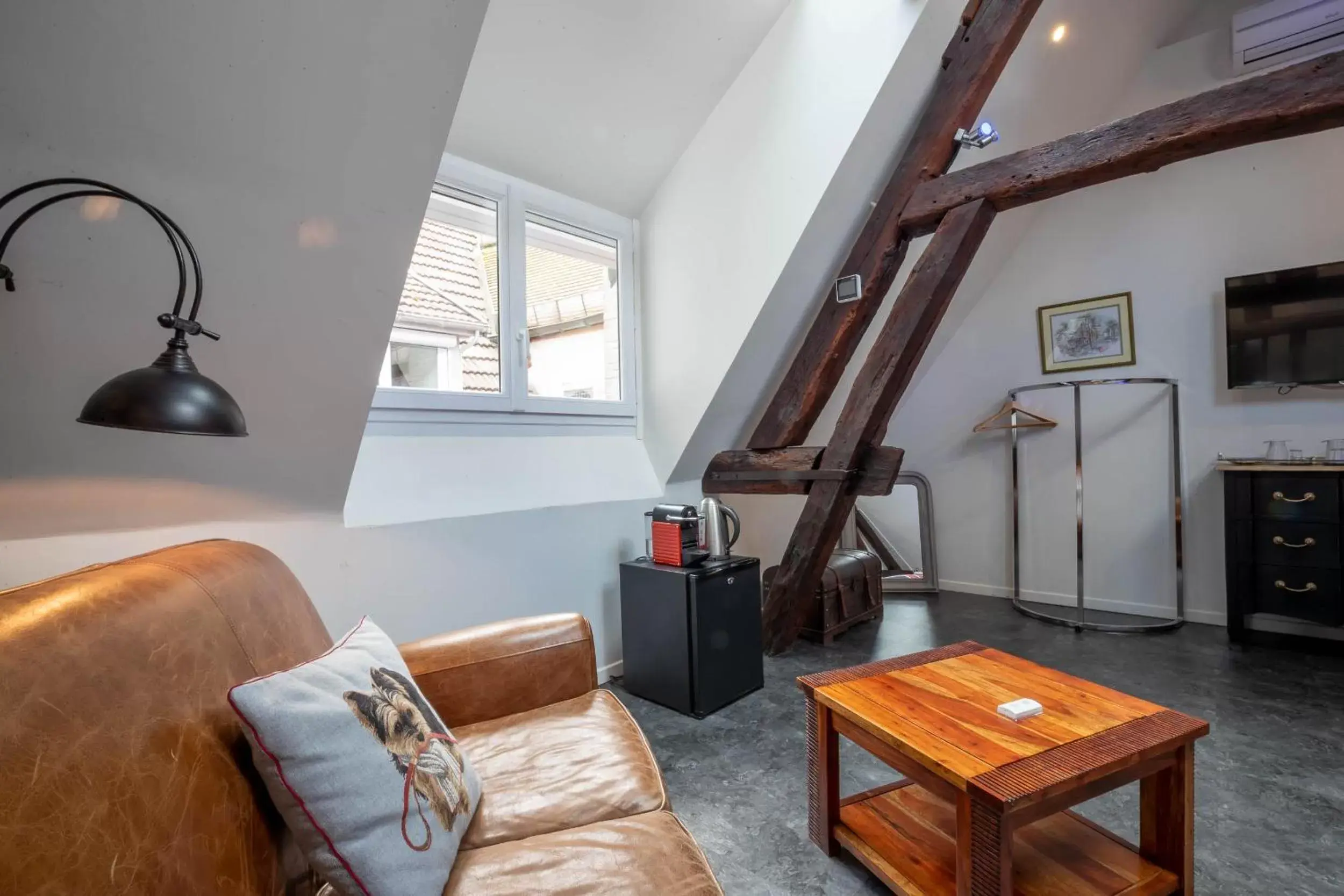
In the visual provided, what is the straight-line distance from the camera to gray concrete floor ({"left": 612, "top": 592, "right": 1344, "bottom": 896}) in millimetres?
1504

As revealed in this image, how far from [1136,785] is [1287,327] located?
254cm

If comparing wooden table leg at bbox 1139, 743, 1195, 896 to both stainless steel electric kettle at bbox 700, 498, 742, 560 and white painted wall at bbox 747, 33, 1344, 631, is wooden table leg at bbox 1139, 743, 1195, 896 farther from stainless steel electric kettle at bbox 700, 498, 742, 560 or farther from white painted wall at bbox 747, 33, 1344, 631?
white painted wall at bbox 747, 33, 1344, 631

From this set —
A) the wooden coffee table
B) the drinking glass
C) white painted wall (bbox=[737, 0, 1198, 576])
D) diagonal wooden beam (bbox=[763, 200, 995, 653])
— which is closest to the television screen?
the drinking glass

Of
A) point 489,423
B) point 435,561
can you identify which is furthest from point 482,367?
point 435,561

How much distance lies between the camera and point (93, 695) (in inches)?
26.3

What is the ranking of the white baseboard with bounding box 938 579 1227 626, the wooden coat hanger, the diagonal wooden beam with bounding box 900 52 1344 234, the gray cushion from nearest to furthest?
1. the gray cushion
2. the diagonal wooden beam with bounding box 900 52 1344 234
3. the white baseboard with bounding box 938 579 1227 626
4. the wooden coat hanger

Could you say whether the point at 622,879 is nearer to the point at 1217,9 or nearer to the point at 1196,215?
the point at 1196,215

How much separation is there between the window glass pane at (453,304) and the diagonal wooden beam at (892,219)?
4.58ft

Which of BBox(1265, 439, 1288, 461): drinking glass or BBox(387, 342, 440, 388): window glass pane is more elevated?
BBox(387, 342, 440, 388): window glass pane

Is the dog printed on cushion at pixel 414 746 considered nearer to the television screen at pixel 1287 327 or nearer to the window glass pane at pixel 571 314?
the window glass pane at pixel 571 314

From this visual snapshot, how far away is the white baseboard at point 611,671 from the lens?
9.17ft

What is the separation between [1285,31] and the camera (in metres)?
3.03

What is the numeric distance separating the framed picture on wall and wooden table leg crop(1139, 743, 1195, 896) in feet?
10.1

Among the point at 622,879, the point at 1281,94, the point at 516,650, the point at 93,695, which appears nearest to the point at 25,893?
the point at 93,695
